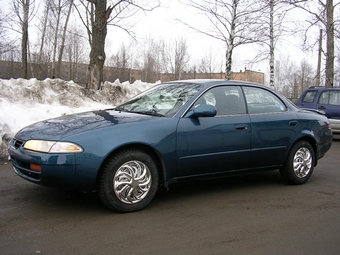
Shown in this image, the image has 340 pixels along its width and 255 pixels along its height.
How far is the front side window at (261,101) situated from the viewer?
5.09 metres

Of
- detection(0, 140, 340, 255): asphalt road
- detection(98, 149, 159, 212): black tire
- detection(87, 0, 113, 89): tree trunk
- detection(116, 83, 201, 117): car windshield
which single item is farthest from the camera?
detection(87, 0, 113, 89): tree trunk

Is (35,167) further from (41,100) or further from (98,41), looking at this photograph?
(98,41)

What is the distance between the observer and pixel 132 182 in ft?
13.0

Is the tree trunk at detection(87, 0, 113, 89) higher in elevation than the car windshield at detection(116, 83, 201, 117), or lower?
higher

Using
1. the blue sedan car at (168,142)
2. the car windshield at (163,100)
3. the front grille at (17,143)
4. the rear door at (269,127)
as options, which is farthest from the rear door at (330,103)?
the front grille at (17,143)

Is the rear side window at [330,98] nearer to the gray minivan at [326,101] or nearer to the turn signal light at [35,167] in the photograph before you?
the gray minivan at [326,101]

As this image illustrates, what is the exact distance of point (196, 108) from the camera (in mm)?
4348

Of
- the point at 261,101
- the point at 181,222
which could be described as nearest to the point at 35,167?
the point at 181,222

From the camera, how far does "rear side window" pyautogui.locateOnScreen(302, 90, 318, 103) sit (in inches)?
470

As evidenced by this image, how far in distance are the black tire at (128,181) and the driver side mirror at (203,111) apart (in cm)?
76

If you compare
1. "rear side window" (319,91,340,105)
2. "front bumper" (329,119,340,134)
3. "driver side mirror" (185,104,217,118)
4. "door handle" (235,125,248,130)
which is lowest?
"front bumper" (329,119,340,134)

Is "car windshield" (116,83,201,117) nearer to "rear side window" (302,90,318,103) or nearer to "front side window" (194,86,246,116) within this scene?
"front side window" (194,86,246,116)

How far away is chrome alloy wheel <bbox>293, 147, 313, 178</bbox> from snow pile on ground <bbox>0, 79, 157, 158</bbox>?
209 inches

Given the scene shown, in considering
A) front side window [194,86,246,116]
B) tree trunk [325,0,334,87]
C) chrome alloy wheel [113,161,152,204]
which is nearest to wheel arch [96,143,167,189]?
chrome alloy wheel [113,161,152,204]
